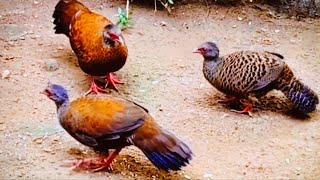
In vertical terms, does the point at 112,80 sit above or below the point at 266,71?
below

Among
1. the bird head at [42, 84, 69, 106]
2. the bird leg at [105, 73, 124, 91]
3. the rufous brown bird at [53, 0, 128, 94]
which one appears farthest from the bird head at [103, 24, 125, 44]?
the bird head at [42, 84, 69, 106]

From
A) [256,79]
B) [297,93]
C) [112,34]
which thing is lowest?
[297,93]

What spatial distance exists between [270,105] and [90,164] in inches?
73.6

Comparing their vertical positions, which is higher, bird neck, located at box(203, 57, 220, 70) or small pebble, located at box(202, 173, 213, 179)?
bird neck, located at box(203, 57, 220, 70)

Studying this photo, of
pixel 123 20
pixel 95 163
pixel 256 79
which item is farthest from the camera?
pixel 123 20

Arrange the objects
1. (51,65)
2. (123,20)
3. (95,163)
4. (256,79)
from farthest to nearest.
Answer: (123,20) < (51,65) < (256,79) < (95,163)

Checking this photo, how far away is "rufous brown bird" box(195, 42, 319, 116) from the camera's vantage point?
5242 mm

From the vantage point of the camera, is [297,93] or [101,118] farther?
[297,93]

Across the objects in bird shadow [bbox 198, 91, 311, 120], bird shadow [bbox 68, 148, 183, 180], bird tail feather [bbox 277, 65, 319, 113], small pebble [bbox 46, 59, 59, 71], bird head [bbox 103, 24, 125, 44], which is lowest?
bird shadow [bbox 68, 148, 183, 180]

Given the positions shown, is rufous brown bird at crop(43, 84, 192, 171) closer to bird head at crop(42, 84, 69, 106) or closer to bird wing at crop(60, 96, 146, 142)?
bird wing at crop(60, 96, 146, 142)

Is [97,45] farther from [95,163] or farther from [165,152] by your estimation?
[165,152]

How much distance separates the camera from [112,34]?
5.34 meters

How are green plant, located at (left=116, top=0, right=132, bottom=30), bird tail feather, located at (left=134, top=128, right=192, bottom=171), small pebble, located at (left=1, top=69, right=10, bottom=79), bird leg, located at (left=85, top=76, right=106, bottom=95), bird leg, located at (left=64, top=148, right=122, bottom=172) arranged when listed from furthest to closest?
green plant, located at (left=116, top=0, right=132, bottom=30), small pebble, located at (left=1, top=69, right=10, bottom=79), bird leg, located at (left=85, top=76, right=106, bottom=95), bird leg, located at (left=64, top=148, right=122, bottom=172), bird tail feather, located at (left=134, top=128, right=192, bottom=171)

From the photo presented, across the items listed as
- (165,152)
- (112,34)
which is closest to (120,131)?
(165,152)
